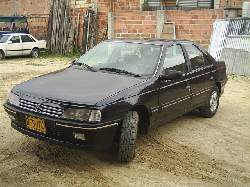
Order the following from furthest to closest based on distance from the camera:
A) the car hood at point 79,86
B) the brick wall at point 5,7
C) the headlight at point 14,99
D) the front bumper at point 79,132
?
the brick wall at point 5,7 < the headlight at point 14,99 < the car hood at point 79,86 < the front bumper at point 79,132

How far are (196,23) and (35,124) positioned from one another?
11.4 meters

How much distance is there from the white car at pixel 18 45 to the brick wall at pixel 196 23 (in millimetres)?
6554

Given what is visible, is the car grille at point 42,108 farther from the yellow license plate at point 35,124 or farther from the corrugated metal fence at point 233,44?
the corrugated metal fence at point 233,44

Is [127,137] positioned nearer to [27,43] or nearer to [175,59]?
[175,59]

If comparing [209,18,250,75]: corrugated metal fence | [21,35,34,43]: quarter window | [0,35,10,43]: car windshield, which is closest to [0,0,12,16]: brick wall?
[21,35,34,43]: quarter window

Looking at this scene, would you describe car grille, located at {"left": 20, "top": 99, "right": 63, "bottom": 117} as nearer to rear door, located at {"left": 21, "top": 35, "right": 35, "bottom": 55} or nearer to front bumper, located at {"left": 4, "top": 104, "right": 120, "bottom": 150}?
front bumper, located at {"left": 4, "top": 104, "right": 120, "bottom": 150}

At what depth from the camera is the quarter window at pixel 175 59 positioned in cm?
566

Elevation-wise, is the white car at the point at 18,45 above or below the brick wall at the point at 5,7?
below

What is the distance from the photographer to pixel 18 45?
55.9 ft

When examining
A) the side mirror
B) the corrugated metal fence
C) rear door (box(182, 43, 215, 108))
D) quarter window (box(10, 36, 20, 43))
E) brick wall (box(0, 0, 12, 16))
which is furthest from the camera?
brick wall (box(0, 0, 12, 16))

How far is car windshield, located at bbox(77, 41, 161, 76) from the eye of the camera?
5.42 meters

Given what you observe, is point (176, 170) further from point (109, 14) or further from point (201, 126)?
point (109, 14)

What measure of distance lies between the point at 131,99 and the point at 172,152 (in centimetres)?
112

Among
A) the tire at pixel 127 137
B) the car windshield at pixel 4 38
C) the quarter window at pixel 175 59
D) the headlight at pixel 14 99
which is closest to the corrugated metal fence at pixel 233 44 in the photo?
the quarter window at pixel 175 59
